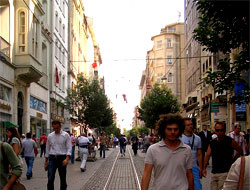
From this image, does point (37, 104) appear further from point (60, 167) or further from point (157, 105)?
point (60, 167)

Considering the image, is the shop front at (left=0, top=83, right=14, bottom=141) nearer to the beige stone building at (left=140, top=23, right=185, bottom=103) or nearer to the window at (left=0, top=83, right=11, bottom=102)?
the window at (left=0, top=83, right=11, bottom=102)

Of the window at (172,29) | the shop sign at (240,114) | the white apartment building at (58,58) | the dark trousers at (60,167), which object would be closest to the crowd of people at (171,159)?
the dark trousers at (60,167)

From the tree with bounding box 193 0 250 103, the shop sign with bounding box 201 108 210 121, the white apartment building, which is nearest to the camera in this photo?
the tree with bounding box 193 0 250 103

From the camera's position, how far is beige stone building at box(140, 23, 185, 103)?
2958 inches

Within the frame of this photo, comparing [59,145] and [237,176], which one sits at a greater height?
[237,176]

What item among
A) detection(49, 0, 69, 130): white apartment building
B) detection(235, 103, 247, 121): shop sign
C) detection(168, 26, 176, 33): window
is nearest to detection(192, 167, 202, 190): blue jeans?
detection(235, 103, 247, 121): shop sign

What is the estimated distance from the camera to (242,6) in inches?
338

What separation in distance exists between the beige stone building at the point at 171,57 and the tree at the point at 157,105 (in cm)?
2354

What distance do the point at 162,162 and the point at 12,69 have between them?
2177cm

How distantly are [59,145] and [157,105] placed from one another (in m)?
40.0

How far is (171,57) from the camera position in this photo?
78250 millimetres

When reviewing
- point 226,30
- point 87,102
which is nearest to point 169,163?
point 226,30

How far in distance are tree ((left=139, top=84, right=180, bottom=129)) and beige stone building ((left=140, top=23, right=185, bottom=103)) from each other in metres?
23.5

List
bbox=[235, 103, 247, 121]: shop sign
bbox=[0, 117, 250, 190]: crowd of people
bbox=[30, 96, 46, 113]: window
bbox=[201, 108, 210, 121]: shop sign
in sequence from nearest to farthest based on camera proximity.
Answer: bbox=[0, 117, 250, 190]: crowd of people, bbox=[235, 103, 247, 121]: shop sign, bbox=[30, 96, 46, 113]: window, bbox=[201, 108, 210, 121]: shop sign
